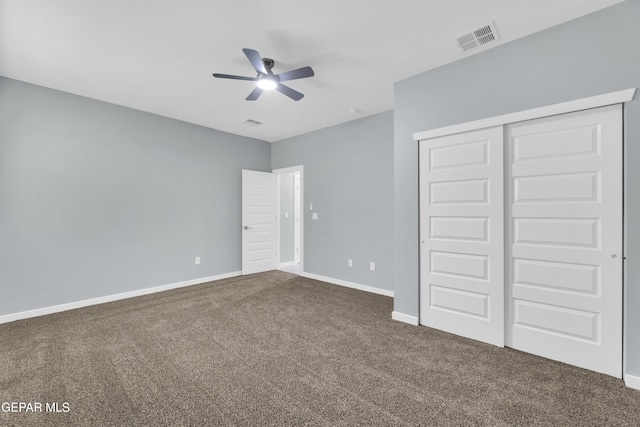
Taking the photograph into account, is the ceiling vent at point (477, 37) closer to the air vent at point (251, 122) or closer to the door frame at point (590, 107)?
the door frame at point (590, 107)

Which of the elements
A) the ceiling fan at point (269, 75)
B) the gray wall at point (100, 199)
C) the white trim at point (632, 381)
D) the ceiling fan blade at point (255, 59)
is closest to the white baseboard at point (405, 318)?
the white trim at point (632, 381)

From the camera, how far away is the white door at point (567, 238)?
2111mm

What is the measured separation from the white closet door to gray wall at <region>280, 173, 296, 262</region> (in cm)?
398

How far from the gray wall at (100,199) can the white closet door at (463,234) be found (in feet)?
12.4

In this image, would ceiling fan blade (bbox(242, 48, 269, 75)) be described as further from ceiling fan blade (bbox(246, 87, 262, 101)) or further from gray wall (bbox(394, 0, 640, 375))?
gray wall (bbox(394, 0, 640, 375))

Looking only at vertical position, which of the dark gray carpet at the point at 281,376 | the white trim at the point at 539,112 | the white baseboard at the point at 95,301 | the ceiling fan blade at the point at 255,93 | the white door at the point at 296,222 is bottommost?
the dark gray carpet at the point at 281,376

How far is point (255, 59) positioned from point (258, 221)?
378 centimetres

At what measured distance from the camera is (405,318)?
3.21m

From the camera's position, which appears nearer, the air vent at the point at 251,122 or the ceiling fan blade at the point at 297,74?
the ceiling fan blade at the point at 297,74

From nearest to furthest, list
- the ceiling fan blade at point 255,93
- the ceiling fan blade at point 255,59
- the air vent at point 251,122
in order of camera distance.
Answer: the ceiling fan blade at point 255,59, the ceiling fan blade at point 255,93, the air vent at point 251,122

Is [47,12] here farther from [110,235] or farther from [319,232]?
[319,232]

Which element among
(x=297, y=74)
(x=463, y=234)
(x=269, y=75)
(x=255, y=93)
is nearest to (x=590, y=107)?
(x=463, y=234)

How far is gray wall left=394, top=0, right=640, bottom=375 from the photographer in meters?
2.02

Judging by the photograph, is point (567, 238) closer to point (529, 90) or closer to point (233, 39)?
point (529, 90)
